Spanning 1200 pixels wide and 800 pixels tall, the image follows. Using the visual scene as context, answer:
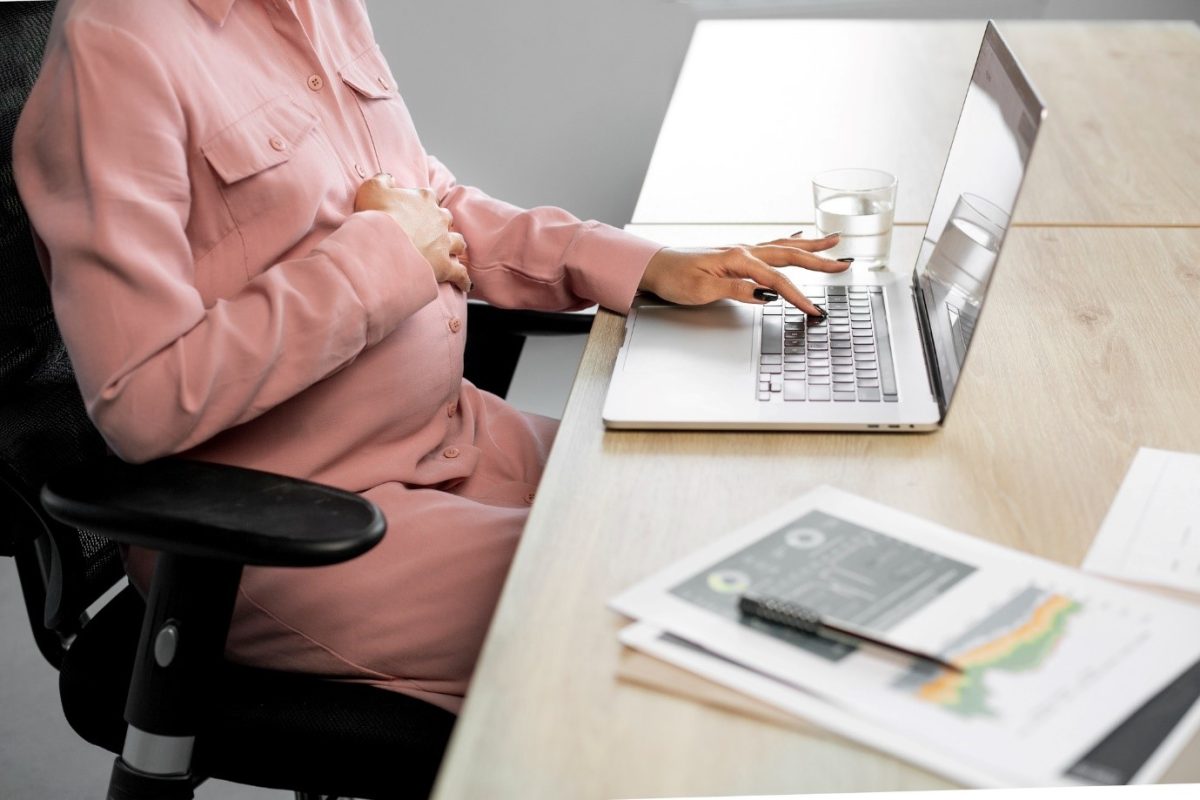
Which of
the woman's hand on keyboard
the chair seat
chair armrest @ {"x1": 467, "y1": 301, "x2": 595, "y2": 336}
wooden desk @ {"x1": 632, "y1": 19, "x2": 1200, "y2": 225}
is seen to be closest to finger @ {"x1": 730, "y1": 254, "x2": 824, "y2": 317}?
the woman's hand on keyboard

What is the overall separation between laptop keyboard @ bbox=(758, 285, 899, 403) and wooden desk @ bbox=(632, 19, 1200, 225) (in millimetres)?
319

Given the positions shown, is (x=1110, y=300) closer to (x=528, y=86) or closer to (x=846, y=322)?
(x=846, y=322)

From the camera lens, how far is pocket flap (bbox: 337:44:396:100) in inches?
46.4

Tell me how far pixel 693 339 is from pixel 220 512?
47 cm

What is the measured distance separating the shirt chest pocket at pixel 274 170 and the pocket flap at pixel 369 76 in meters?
0.11

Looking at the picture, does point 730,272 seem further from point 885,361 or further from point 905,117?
point 905,117

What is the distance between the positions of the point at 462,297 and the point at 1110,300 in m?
0.60

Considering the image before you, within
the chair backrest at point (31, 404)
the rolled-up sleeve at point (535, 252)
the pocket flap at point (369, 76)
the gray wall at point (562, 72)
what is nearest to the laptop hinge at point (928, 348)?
the rolled-up sleeve at point (535, 252)

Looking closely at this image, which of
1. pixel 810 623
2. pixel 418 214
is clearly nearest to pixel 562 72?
pixel 418 214

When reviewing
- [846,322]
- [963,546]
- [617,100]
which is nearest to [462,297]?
[846,322]

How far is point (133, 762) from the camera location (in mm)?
903

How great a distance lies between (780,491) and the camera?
2.92 ft

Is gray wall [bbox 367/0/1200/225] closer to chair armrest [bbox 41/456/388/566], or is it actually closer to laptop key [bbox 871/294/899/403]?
laptop key [bbox 871/294/899/403]

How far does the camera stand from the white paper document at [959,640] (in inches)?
24.7
